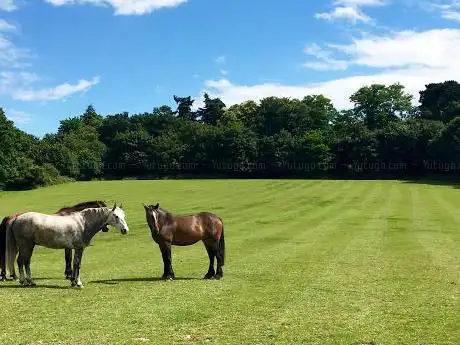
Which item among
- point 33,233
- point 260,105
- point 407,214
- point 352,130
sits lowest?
point 407,214

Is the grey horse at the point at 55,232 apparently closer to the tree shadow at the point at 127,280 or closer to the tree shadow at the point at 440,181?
the tree shadow at the point at 127,280

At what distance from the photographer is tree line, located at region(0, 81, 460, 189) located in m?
95.4

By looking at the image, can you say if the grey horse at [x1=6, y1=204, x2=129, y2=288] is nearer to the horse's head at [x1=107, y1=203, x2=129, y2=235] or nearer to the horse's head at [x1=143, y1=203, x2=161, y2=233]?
the horse's head at [x1=107, y1=203, x2=129, y2=235]

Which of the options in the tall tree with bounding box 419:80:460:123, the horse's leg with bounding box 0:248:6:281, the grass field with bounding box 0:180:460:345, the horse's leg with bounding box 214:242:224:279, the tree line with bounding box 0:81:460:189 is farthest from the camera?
the tall tree with bounding box 419:80:460:123

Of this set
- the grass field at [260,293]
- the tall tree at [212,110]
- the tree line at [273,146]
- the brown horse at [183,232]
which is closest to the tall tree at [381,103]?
the tree line at [273,146]

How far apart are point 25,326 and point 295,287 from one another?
735 centimetres

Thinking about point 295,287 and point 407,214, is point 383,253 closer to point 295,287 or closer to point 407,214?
point 295,287

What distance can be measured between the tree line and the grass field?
65.4 metres

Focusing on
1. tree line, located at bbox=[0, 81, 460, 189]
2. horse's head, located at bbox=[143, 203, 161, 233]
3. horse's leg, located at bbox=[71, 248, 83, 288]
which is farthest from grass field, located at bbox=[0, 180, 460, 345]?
A: tree line, located at bbox=[0, 81, 460, 189]

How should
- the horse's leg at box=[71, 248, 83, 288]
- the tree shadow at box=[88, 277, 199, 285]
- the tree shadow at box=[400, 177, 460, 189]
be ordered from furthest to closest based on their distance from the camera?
1. the tree shadow at box=[400, 177, 460, 189]
2. the tree shadow at box=[88, 277, 199, 285]
3. the horse's leg at box=[71, 248, 83, 288]

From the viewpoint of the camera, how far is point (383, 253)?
76.8ft

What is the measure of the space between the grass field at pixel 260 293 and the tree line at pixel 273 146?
6538 centimetres

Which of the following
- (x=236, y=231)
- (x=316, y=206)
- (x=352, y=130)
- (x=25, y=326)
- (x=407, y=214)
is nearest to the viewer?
(x=25, y=326)

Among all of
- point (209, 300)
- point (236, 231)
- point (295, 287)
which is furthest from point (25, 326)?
point (236, 231)
